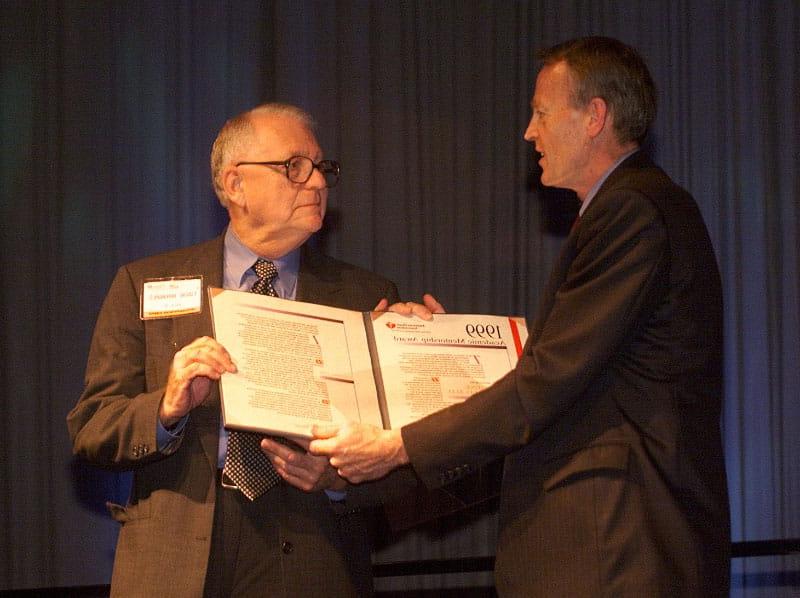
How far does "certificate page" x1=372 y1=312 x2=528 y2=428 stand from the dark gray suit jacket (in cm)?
38

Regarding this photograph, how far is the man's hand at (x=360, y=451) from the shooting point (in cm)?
253

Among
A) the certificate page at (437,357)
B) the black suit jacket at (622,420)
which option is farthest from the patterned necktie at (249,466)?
the black suit jacket at (622,420)

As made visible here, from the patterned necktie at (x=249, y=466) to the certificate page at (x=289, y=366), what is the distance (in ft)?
0.50

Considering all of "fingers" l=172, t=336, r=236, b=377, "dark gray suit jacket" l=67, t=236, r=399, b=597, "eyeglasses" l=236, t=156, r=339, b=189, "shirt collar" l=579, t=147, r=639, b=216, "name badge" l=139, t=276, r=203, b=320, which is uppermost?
"eyeglasses" l=236, t=156, r=339, b=189

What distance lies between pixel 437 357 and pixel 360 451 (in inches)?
17.1

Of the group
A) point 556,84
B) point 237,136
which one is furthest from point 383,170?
point 556,84

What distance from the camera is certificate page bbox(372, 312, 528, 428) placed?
2.75 meters

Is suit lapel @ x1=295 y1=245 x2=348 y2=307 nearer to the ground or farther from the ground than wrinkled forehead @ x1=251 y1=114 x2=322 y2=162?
nearer to the ground

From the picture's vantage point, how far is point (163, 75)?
15.3ft

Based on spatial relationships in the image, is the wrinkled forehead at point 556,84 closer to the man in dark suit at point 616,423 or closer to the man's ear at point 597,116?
the man's ear at point 597,116

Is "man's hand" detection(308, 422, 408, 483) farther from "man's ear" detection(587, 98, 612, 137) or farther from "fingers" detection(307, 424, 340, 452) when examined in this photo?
"man's ear" detection(587, 98, 612, 137)

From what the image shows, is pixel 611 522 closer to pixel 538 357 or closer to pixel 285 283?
pixel 538 357

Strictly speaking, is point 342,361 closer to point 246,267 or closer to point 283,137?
point 246,267

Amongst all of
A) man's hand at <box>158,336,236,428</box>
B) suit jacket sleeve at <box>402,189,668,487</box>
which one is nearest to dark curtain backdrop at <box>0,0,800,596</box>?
man's hand at <box>158,336,236,428</box>
